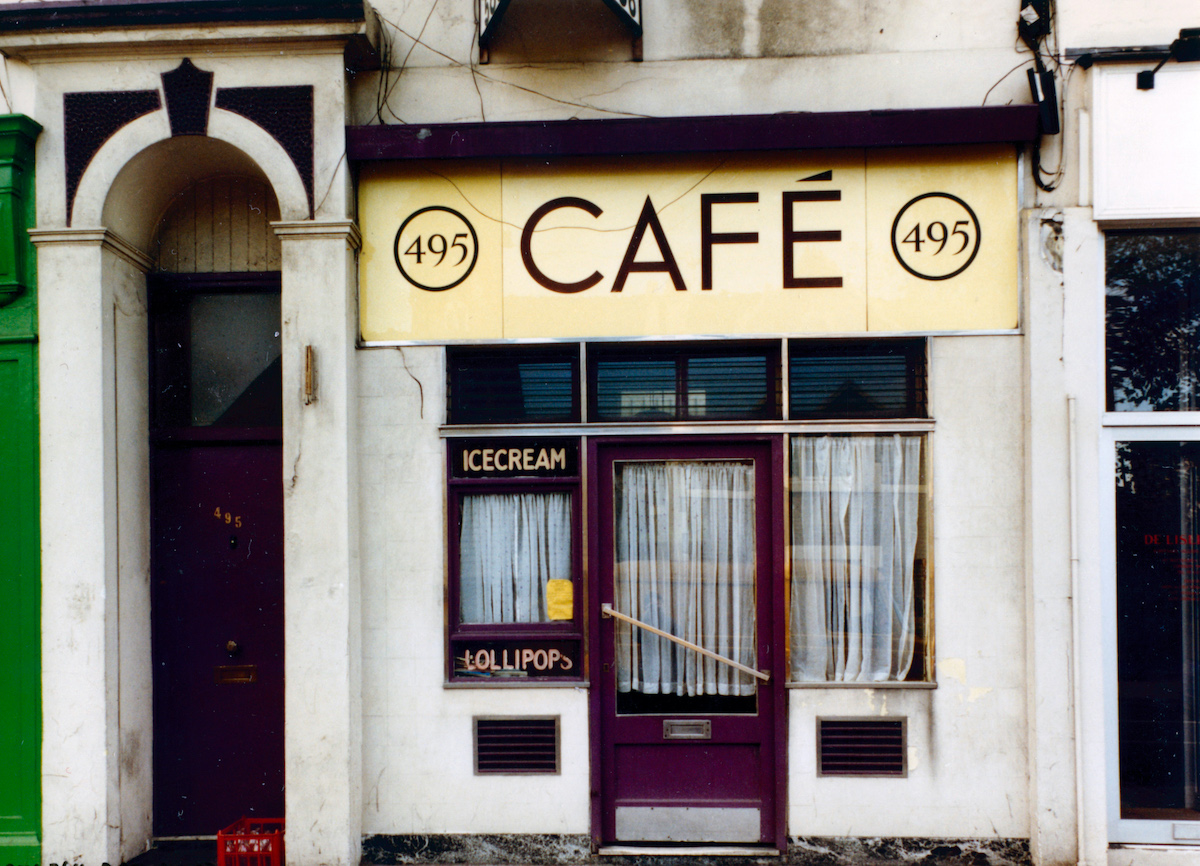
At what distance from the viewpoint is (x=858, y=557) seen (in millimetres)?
4723

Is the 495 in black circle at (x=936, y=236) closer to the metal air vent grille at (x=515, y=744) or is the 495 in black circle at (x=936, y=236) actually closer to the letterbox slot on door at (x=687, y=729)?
the letterbox slot on door at (x=687, y=729)

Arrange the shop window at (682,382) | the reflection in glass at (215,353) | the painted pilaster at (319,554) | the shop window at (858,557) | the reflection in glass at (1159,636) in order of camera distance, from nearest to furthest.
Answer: the painted pilaster at (319,554), the reflection in glass at (1159,636), the shop window at (858,557), the shop window at (682,382), the reflection in glass at (215,353)

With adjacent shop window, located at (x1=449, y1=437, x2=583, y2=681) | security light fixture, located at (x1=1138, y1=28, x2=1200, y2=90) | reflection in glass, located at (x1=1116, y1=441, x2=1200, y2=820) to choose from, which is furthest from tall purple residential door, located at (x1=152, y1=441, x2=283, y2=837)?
security light fixture, located at (x1=1138, y1=28, x2=1200, y2=90)

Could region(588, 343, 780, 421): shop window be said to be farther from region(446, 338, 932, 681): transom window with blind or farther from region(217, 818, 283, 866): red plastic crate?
region(217, 818, 283, 866): red plastic crate

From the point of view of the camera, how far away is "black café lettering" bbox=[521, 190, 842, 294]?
15.5 ft

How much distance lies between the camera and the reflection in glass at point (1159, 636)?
15.0 feet

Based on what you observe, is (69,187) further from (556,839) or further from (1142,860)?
(1142,860)

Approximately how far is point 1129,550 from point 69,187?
7.43m

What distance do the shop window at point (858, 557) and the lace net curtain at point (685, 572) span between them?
1.19ft

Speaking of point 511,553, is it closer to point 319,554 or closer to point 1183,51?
point 319,554

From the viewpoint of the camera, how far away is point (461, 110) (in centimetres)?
481

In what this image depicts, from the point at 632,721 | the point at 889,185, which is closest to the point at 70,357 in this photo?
the point at 632,721

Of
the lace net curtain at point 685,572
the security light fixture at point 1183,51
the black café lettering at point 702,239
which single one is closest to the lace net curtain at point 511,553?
the lace net curtain at point 685,572

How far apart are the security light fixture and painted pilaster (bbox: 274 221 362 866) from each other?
17.3 feet
